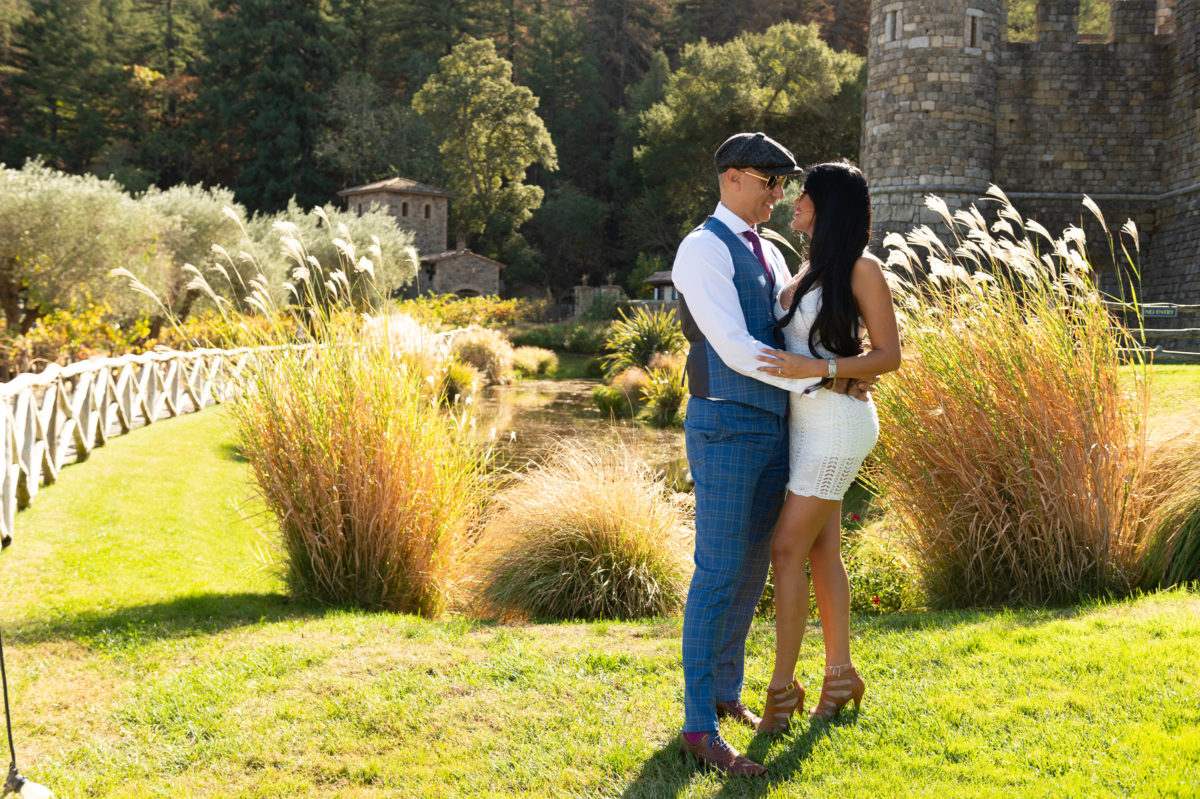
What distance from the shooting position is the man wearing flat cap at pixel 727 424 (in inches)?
113

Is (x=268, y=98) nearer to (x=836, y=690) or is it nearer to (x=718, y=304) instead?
(x=718, y=304)

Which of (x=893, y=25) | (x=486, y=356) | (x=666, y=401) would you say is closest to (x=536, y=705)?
(x=666, y=401)

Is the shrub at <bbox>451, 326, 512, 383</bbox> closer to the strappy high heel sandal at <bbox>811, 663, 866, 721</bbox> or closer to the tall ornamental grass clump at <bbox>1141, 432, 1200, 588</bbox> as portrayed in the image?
the tall ornamental grass clump at <bbox>1141, 432, 1200, 588</bbox>

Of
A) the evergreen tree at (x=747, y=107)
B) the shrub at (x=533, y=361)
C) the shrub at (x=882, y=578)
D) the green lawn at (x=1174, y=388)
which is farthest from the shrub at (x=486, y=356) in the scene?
the evergreen tree at (x=747, y=107)

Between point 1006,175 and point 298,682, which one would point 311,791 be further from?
point 1006,175

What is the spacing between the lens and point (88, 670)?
417cm

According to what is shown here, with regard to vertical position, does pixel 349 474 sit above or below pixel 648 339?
below

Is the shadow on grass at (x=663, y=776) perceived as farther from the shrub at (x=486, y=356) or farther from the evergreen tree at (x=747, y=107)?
the evergreen tree at (x=747, y=107)

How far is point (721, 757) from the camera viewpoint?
→ 2.87 m

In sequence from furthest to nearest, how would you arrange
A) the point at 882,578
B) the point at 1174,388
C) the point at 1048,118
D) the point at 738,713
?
1. the point at 1048,118
2. the point at 1174,388
3. the point at 882,578
4. the point at 738,713

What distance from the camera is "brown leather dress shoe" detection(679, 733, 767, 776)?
2824 millimetres

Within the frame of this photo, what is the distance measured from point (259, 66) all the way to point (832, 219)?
153 ft

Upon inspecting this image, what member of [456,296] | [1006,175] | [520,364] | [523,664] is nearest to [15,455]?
[523,664]

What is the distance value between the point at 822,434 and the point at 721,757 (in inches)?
40.9
